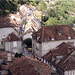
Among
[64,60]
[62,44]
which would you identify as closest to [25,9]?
[62,44]

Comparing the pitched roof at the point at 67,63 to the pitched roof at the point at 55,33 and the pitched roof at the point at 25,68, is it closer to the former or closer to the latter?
the pitched roof at the point at 25,68

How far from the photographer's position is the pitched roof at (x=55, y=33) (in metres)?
47.7

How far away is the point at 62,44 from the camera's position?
151 ft

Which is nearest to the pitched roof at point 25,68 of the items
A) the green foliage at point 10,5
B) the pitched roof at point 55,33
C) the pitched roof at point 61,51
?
the pitched roof at point 61,51

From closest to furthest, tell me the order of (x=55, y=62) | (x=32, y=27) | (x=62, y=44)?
1. (x=55, y=62)
2. (x=62, y=44)
3. (x=32, y=27)

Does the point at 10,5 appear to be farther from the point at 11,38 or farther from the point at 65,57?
the point at 65,57

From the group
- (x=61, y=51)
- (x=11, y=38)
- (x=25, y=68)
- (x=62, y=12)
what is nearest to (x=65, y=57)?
(x=61, y=51)

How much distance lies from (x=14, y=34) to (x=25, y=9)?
62093 millimetres

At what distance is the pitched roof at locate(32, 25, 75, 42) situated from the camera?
47747mm

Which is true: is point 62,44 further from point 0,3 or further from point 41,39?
point 0,3

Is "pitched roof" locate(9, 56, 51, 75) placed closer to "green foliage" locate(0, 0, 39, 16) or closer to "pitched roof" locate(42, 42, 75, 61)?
"pitched roof" locate(42, 42, 75, 61)

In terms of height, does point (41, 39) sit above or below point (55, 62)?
above

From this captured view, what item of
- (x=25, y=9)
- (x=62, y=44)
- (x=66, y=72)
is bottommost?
(x=66, y=72)

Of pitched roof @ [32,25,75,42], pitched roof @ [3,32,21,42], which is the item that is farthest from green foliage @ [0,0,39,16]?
pitched roof @ [32,25,75,42]
